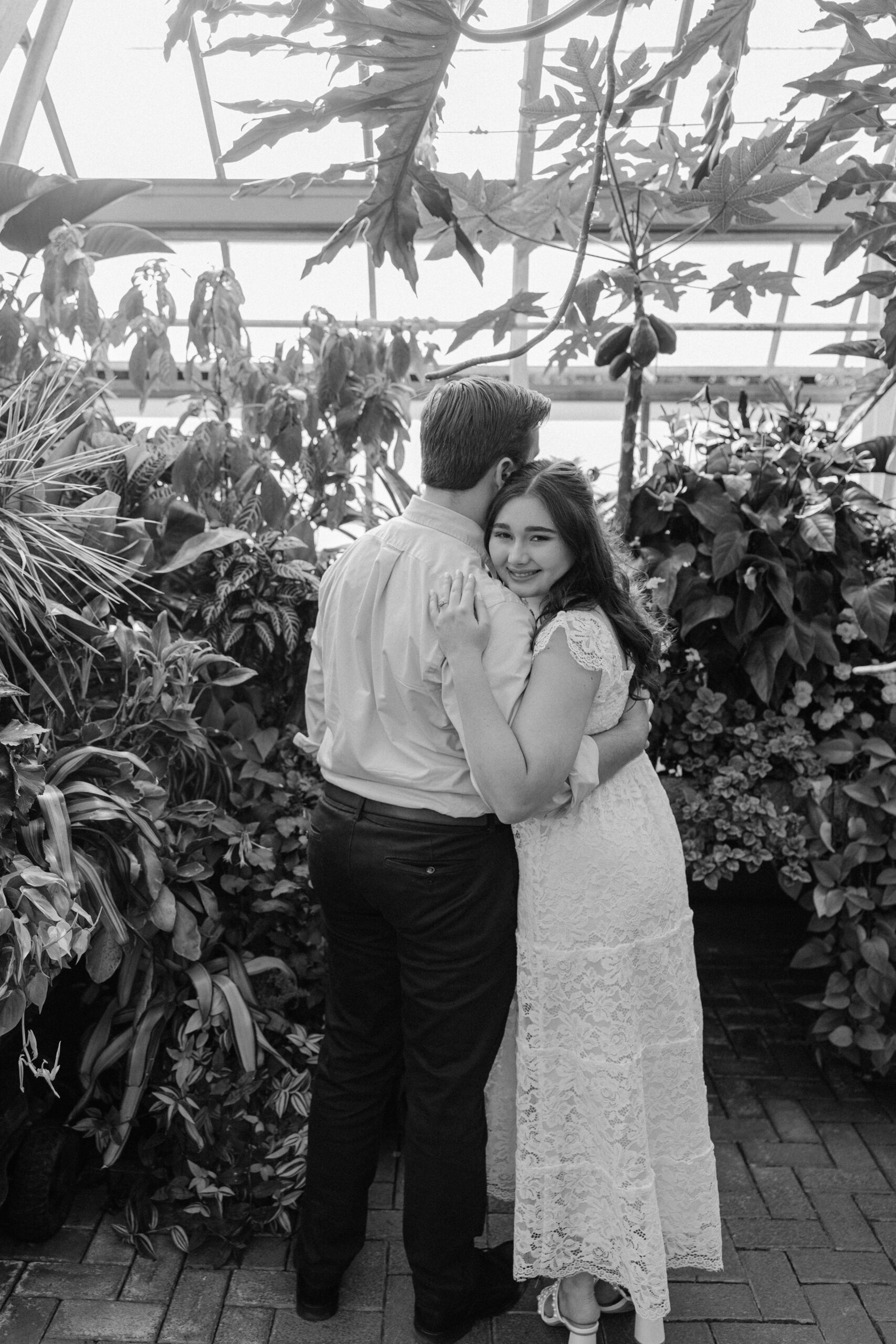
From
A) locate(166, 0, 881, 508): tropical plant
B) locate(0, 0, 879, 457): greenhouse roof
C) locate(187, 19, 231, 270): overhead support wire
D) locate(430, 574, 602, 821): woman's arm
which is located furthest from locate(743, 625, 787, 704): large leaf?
locate(187, 19, 231, 270): overhead support wire

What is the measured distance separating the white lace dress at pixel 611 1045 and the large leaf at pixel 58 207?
278cm

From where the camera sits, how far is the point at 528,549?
2.01m

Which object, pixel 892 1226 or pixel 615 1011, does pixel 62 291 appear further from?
pixel 892 1226

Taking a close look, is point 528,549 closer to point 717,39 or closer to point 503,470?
point 503,470

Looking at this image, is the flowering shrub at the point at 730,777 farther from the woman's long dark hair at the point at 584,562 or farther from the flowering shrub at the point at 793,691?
the woman's long dark hair at the point at 584,562

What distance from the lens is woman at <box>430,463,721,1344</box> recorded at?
1.96 metres

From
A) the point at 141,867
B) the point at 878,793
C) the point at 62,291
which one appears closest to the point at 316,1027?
the point at 141,867

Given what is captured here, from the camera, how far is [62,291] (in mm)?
3396

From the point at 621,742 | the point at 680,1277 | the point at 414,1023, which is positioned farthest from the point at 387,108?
the point at 680,1277

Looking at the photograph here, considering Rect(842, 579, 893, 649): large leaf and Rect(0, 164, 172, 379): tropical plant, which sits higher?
Rect(0, 164, 172, 379): tropical plant

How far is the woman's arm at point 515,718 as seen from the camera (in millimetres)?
1878

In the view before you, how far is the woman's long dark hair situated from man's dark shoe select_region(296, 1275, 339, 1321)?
4.60 feet

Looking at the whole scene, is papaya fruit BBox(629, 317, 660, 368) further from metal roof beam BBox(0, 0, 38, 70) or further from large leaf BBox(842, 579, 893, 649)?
metal roof beam BBox(0, 0, 38, 70)

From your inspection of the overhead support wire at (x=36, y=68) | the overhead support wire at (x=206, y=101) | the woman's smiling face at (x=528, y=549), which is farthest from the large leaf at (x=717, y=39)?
the overhead support wire at (x=206, y=101)
